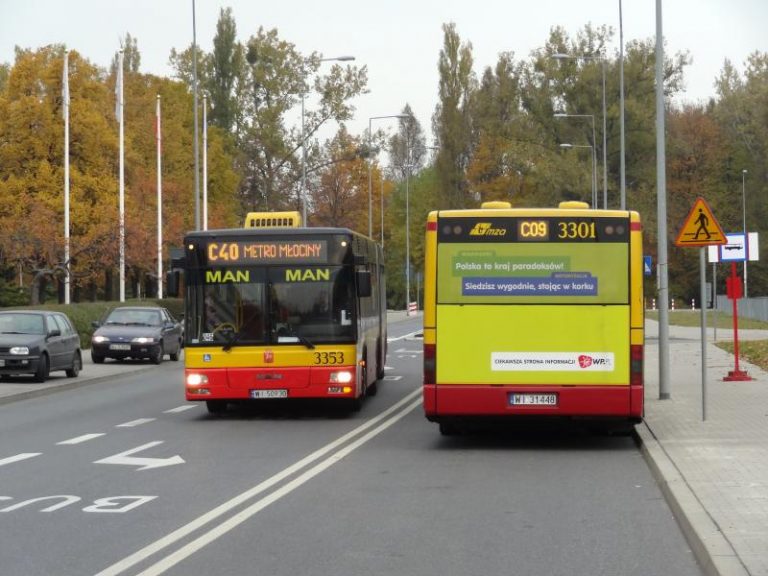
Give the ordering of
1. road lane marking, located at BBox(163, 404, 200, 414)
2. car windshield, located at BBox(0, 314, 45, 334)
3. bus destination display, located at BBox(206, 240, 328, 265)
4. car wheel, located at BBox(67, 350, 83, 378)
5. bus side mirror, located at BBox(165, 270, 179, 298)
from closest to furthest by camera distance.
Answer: bus side mirror, located at BBox(165, 270, 179, 298) → bus destination display, located at BBox(206, 240, 328, 265) → road lane marking, located at BBox(163, 404, 200, 414) → car windshield, located at BBox(0, 314, 45, 334) → car wheel, located at BBox(67, 350, 83, 378)

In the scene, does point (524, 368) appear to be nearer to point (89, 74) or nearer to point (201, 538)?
point (201, 538)

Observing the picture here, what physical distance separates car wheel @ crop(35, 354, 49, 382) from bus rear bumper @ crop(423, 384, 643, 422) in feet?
45.5

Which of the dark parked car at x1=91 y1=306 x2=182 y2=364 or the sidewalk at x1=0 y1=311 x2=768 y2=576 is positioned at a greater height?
the dark parked car at x1=91 y1=306 x2=182 y2=364

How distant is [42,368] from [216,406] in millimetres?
7988

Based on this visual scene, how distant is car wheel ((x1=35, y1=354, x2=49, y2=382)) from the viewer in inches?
1057

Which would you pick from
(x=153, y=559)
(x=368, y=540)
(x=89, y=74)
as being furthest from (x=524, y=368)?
(x=89, y=74)

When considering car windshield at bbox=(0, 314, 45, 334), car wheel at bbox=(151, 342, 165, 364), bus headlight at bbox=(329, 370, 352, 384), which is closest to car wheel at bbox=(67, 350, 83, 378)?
car windshield at bbox=(0, 314, 45, 334)

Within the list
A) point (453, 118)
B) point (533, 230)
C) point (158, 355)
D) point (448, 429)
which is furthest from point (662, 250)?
point (453, 118)

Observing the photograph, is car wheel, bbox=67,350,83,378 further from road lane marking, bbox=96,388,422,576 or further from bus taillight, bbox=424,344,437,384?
bus taillight, bbox=424,344,437,384

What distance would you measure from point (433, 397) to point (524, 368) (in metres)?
1.01

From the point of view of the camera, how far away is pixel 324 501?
36.2 ft

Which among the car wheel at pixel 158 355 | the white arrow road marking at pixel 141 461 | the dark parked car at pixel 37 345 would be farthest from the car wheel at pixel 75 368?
the white arrow road marking at pixel 141 461

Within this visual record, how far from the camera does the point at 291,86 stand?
77.6 m

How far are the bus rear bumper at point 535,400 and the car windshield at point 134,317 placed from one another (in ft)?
70.2
